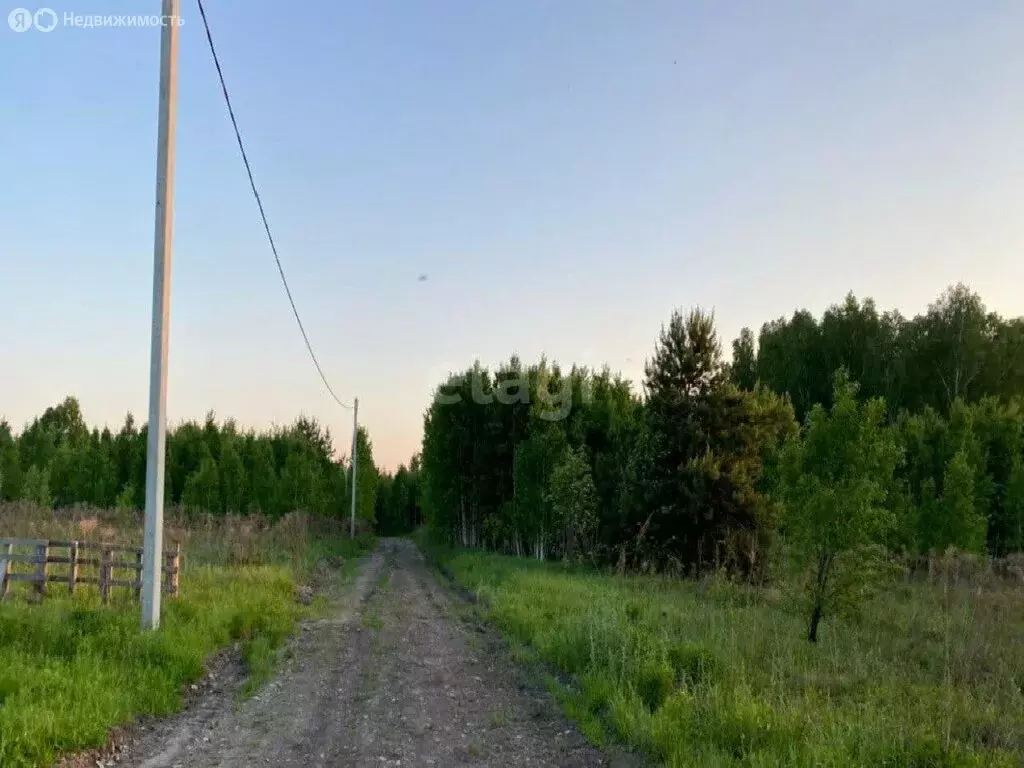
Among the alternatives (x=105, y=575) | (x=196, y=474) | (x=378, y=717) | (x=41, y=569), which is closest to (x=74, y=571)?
(x=41, y=569)

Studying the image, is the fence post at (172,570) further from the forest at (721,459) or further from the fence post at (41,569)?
the forest at (721,459)

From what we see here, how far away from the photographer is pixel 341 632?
529 inches

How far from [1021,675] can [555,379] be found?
27730 mm

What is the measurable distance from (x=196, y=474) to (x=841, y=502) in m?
50.9

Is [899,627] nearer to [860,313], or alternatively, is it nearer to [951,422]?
[951,422]

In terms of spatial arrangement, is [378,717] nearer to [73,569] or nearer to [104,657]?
[104,657]

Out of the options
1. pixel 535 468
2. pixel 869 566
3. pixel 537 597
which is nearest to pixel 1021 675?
pixel 869 566

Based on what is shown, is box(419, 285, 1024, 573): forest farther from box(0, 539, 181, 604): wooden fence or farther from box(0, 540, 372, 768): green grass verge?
box(0, 539, 181, 604): wooden fence

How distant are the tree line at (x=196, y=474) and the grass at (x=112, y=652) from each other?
3381 cm

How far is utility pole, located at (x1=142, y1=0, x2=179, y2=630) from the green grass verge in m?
0.80

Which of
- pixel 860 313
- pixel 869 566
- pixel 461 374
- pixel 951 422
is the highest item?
pixel 860 313

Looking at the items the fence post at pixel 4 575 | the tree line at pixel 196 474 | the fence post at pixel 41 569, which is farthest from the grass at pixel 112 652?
the tree line at pixel 196 474

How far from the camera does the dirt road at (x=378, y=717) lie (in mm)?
6715

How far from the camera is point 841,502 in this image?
12.4m
